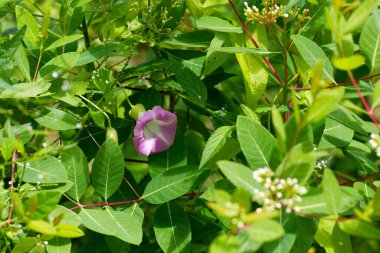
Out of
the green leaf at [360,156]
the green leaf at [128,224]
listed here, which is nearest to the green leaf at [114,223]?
the green leaf at [128,224]

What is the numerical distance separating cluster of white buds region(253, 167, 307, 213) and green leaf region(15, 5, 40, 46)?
52cm

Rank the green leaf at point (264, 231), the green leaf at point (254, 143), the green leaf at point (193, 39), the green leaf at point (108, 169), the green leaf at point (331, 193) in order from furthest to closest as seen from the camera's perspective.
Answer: the green leaf at point (193, 39) → the green leaf at point (108, 169) → the green leaf at point (254, 143) → the green leaf at point (331, 193) → the green leaf at point (264, 231)

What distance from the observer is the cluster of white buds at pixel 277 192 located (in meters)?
0.70

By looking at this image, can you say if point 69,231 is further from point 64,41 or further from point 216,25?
point 216,25

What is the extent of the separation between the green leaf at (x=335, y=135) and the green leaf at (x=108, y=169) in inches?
13.7

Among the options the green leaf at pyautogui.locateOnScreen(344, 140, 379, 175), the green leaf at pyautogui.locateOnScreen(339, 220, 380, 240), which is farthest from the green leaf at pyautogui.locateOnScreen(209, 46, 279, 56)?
the green leaf at pyautogui.locateOnScreen(339, 220, 380, 240)

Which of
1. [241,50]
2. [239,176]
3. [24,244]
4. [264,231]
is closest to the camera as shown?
[264,231]

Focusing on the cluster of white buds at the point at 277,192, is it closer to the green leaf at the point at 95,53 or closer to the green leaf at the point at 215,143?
the green leaf at the point at 215,143

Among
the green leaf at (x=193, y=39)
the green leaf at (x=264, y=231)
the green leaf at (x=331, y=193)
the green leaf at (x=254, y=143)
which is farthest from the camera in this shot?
the green leaf at (x=193, y=39)

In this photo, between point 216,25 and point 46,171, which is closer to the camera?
point 46,171

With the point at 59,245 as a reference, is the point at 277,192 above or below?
above

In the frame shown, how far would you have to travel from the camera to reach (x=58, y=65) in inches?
38.4

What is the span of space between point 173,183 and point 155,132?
11cm

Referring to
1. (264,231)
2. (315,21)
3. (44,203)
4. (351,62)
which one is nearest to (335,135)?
(315,21)
